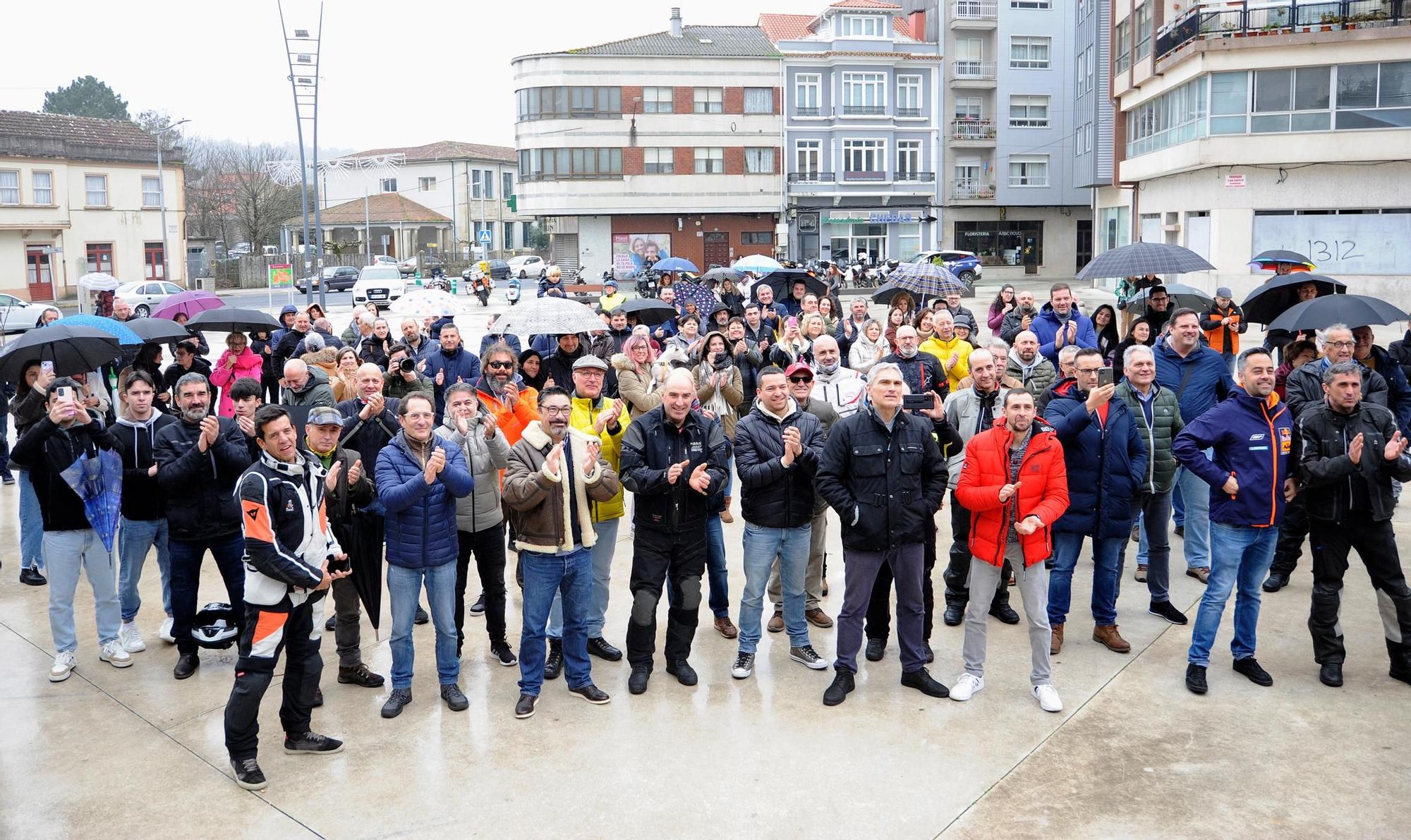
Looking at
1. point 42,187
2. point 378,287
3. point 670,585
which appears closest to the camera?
point 670,585

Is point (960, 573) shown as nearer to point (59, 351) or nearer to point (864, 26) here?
point (59, 351)

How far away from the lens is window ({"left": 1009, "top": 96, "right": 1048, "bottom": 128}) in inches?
2206

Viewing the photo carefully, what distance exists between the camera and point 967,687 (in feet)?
20.4

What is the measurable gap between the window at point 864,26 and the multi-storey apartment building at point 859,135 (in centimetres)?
4

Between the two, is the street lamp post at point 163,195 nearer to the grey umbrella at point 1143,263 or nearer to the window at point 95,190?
the window at point 95,190

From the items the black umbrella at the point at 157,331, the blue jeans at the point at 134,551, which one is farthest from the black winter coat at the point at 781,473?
the black umbrella at the point at 157,331

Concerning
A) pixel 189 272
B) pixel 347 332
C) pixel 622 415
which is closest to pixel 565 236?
pixel 189 272

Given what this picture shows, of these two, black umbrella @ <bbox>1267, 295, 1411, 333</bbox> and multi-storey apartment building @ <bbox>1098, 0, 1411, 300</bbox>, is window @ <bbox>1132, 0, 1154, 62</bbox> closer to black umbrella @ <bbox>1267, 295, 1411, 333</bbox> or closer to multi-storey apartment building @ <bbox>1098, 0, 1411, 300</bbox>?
multi-storey apartment building @ <bbox>1098, 0, 1411, 300</bbox>

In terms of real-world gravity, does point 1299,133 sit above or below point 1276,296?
above

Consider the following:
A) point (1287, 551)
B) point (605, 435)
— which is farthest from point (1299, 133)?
point (605, 435)

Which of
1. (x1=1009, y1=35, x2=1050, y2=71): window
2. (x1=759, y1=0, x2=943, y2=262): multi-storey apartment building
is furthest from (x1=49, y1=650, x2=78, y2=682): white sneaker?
(x1=1009, y1=35, x2=1050, y2=71): window

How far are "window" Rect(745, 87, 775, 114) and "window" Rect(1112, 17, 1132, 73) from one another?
17.6 m

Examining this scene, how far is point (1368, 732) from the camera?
5703 millimetres

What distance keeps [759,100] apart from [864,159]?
232 inches
